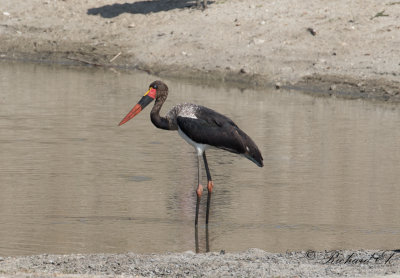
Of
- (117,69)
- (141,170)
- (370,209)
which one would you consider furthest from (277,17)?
(370,209)

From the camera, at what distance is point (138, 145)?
1274cm

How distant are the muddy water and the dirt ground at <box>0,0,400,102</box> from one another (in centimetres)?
253

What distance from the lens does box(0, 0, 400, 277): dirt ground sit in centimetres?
1991

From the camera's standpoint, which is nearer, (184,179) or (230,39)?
(184,179)

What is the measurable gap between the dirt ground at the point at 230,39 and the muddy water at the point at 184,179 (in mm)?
2530

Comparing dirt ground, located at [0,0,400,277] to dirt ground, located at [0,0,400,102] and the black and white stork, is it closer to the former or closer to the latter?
dirt ground, located at [0,0,400,102]

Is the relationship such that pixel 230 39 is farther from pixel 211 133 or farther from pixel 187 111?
pixel 211 133

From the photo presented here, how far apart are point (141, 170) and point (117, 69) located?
11.8m

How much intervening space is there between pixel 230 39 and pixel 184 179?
1217cm

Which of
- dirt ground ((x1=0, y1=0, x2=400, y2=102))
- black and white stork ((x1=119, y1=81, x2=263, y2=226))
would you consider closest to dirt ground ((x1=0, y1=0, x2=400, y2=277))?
dirt ground ((x1=0, y1=0, x2=400, y2=102))

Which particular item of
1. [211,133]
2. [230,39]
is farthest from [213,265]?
[230,39]

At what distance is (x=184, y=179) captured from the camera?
10578mm

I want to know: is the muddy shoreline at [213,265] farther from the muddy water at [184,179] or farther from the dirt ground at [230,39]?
the dirt ground at [230,39]

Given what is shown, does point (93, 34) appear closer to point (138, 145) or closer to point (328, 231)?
point (138, 145)
